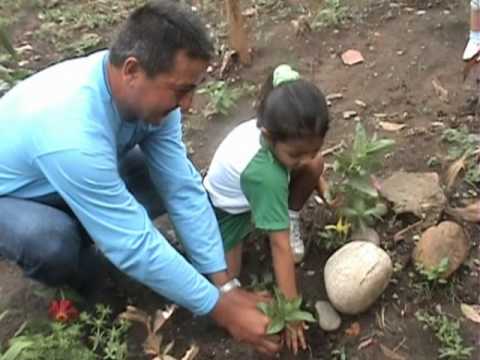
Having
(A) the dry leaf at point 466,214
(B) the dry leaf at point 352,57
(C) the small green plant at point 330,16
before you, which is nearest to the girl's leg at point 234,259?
(A) the dry leaf at point 466,214

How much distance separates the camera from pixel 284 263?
7.84 ft

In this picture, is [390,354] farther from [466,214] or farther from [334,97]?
[334,97]

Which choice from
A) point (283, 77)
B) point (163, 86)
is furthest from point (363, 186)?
point (163, 86)

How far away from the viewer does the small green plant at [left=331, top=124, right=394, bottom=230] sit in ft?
8.66

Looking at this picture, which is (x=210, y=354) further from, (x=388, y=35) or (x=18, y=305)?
(x=388, y=35)

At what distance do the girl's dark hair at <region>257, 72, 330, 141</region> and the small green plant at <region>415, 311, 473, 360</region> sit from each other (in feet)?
2.11

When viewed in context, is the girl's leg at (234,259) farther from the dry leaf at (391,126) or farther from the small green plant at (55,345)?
the dry leaf at (391,126)

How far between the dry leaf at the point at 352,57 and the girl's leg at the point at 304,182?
4.20 ft

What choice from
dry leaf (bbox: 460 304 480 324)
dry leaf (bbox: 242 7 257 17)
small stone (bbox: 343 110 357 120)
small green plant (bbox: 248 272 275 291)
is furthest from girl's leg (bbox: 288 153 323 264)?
dry leaf (bbox: 242 7 257 17)

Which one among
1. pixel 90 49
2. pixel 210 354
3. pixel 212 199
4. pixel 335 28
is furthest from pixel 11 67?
pixel 210 354

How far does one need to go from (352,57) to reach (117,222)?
80.2 inches

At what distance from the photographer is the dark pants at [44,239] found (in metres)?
2.38

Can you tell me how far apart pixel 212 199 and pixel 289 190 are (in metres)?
0.25

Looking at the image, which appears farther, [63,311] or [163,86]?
[63,311]
